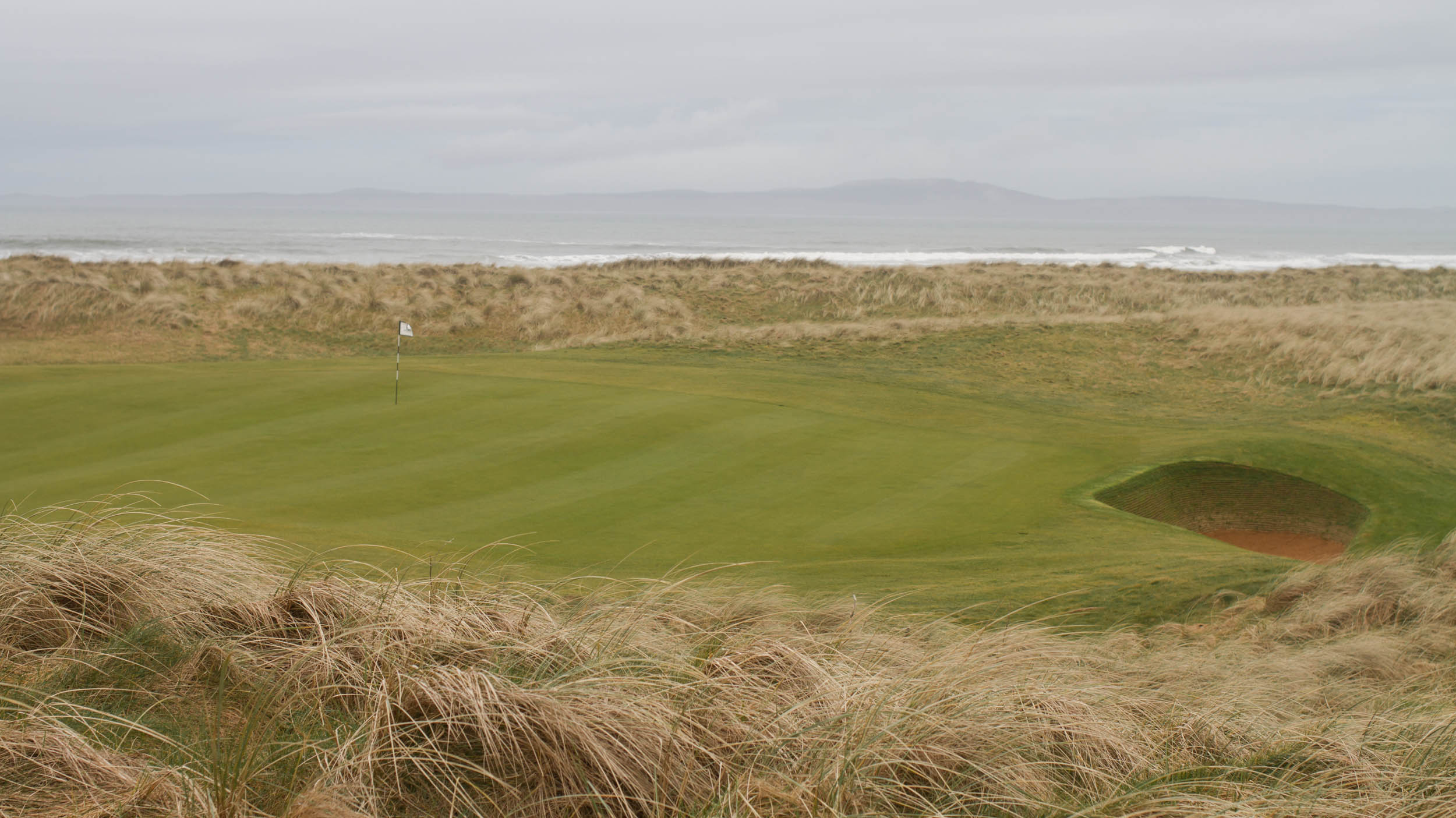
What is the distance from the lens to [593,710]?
2992 millimetres

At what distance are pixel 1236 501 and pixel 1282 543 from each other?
57 centimetres

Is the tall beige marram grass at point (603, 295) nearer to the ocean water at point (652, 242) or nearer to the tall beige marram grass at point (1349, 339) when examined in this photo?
the tall beige marram grass at point (1349, 339)

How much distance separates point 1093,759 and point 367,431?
7.76 metres

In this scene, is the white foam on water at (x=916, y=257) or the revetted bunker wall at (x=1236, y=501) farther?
the white foam on water at (x=916, y=257)

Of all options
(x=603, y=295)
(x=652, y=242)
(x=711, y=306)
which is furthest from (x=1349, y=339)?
(x=652, y=242)

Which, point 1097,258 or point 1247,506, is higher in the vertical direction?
point 1097,258

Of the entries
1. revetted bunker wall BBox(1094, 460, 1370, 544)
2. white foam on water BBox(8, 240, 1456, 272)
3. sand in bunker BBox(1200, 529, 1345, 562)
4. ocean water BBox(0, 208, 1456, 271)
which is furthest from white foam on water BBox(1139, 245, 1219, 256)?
sand in bunker BBox(1200, 529, 1345, 562)

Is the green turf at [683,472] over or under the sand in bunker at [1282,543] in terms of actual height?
over

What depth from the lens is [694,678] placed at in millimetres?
3521

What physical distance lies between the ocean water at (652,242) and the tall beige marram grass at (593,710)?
4465 centimetres

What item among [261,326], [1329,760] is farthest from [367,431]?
[261,326]

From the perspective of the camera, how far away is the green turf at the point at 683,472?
698 centimetres

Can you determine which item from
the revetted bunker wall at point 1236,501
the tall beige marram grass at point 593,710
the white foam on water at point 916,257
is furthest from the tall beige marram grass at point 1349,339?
the white foam on water at point 916,257

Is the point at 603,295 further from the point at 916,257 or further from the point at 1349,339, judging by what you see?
the point at 916,257
